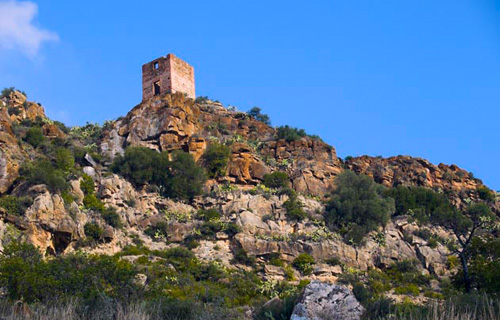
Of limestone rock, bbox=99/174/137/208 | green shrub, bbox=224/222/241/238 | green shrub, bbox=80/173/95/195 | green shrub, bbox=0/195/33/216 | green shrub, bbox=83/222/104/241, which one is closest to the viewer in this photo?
green shrub, bbox=0/195/33/216

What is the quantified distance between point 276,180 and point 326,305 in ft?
91.2

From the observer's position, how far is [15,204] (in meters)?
32.1

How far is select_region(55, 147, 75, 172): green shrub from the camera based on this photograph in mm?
39562

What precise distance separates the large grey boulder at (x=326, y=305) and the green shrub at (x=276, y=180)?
26.9 metres

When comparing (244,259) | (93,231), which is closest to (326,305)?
(244,259)

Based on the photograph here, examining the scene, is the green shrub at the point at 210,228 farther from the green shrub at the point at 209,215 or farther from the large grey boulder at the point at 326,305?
the large grey boulder at the point at 326,305

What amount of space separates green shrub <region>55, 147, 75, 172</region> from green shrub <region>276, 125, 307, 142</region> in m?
Answer: 16.8

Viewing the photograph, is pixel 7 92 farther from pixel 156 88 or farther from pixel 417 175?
pixel 417 175

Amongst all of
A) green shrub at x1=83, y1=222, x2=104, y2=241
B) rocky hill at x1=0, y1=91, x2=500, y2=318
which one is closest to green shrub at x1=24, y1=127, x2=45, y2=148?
rocky hill at x1=0, y1=91, x2=500, y2=318

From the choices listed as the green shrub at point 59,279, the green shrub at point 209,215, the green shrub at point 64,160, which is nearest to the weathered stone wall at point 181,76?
the green shrub at point 64,160

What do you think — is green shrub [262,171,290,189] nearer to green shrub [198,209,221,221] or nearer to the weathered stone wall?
green shrub [198,209,221,221]

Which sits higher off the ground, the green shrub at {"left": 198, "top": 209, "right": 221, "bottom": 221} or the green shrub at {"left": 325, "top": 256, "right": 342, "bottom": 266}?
the green shrub at {"left": 198, "top": 209, "right": 221, "bottom": 221}

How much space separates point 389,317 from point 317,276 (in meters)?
19.3

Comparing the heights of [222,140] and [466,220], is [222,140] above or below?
above
